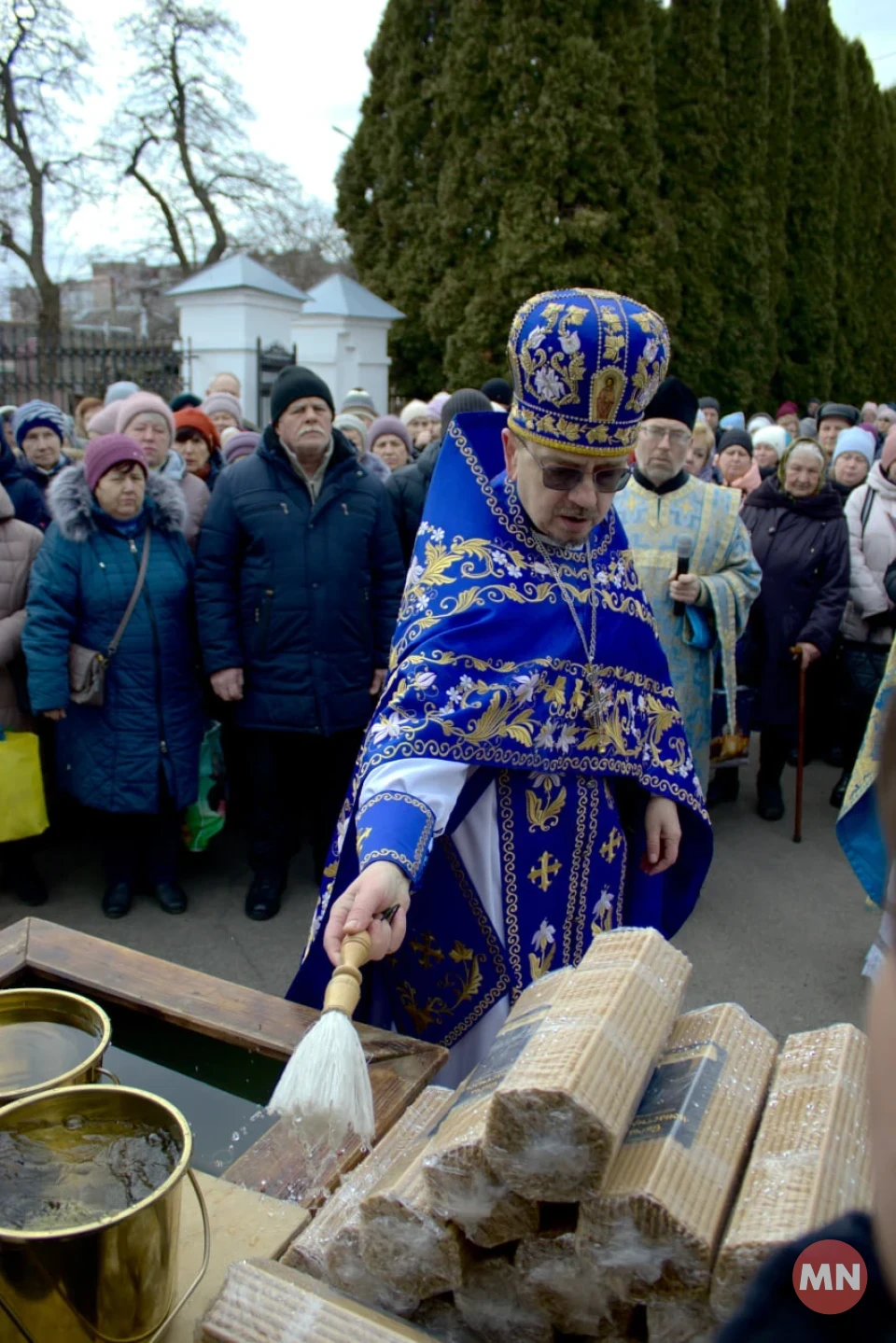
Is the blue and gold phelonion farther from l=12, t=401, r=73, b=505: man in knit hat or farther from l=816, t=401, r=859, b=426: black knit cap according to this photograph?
l=816, t=401, r=859, b=426: black knit cap

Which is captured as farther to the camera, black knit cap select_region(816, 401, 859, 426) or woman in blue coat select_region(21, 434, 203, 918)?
black knit cap select_region(816, 401, 859, 426)

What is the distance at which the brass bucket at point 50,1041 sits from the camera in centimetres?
132

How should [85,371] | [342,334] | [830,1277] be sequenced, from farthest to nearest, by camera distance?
[342,334] < [85,371] < [830,1277]

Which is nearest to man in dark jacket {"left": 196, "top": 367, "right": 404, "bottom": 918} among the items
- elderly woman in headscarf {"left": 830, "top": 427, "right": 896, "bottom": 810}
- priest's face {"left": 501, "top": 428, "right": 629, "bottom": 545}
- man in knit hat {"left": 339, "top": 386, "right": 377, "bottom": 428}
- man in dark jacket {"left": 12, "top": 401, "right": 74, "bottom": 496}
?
man in dark jacket {"left": 12, "top": 401, "right": 74, "bottom": 496}

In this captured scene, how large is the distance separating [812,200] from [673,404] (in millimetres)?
20062

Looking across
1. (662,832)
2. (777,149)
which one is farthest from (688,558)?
(777,149)

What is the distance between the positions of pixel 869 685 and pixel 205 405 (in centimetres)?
459

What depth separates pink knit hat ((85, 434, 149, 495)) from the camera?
4156 millimetres

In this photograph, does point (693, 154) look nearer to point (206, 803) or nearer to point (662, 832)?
point (206, 803)

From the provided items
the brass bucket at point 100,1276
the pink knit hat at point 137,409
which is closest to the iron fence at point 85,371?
the pink knit hat at point 137,409

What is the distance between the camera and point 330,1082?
1161 millimetres

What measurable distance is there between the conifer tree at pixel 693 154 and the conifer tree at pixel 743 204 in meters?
0.52

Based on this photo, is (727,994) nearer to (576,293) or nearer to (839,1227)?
(576,293)

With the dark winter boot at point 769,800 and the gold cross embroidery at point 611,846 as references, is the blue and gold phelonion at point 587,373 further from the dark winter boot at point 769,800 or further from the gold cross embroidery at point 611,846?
the dark winter boot at point 769,800
